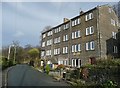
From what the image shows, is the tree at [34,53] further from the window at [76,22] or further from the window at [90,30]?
the window at [90,30]

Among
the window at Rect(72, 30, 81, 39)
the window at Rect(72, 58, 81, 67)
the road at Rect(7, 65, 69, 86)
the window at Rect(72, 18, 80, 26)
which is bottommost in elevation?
the road at Rect(7, 65, 69, 86)

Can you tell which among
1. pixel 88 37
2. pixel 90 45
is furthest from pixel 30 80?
pixel 88 37

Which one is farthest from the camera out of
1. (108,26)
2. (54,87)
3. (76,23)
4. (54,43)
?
(54,43)

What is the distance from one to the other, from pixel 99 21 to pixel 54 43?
1975 cm

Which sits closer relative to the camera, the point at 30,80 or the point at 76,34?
the point at 30,80

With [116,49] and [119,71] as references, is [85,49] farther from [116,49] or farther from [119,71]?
[119,71]

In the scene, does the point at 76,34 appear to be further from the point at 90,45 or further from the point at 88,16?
the point at 90,45

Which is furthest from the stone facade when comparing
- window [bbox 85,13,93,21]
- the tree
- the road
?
the tree

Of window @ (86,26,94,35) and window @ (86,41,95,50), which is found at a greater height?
window @ (86,26,94,35)

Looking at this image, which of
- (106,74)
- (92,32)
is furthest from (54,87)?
(92,32)

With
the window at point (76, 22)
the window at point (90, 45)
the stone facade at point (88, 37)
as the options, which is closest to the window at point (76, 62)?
the stone facade at point (88, 37)

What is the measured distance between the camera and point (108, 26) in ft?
136

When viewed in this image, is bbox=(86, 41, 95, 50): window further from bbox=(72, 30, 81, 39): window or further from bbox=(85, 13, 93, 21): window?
bbox=(85, 13, 93, 21): window

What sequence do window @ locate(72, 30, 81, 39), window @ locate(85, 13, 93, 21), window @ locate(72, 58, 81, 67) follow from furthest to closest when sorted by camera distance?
window @ locate(72, 30, 81, 39) → window @ locate(72, 58, 81, 67) → window @ locate(85, 13, 93, 21)
